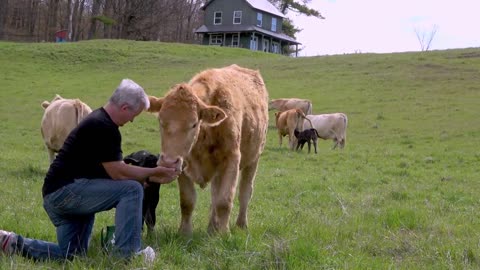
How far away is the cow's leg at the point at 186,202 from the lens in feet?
20.1

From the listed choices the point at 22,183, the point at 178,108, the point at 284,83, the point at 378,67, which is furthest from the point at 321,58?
Answer: the point at 178,108

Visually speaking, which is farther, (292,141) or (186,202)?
(292,141)

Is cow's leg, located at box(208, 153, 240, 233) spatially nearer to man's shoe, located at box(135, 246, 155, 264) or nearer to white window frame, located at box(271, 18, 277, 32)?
man's shoe, located at box(135, 246, 155, 264)

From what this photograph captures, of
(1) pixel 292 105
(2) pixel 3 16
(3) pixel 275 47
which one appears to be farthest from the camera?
(3) pixel 275 47

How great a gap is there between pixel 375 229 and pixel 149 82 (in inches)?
1152

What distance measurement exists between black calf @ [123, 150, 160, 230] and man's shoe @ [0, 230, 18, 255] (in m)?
1.51

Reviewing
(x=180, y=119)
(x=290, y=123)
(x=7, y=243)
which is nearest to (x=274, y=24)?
(x=290, y=123)

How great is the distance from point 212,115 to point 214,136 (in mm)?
523

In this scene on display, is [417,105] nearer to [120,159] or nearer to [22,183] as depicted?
[22,183]

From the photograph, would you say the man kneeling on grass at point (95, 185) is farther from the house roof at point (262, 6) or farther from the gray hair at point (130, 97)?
the house roof at point (262, 6)

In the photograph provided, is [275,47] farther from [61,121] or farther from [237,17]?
[61,121]

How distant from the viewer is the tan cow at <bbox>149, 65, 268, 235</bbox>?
533 centimetres

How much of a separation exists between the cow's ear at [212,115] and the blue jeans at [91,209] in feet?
3.20

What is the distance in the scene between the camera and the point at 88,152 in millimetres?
4832
